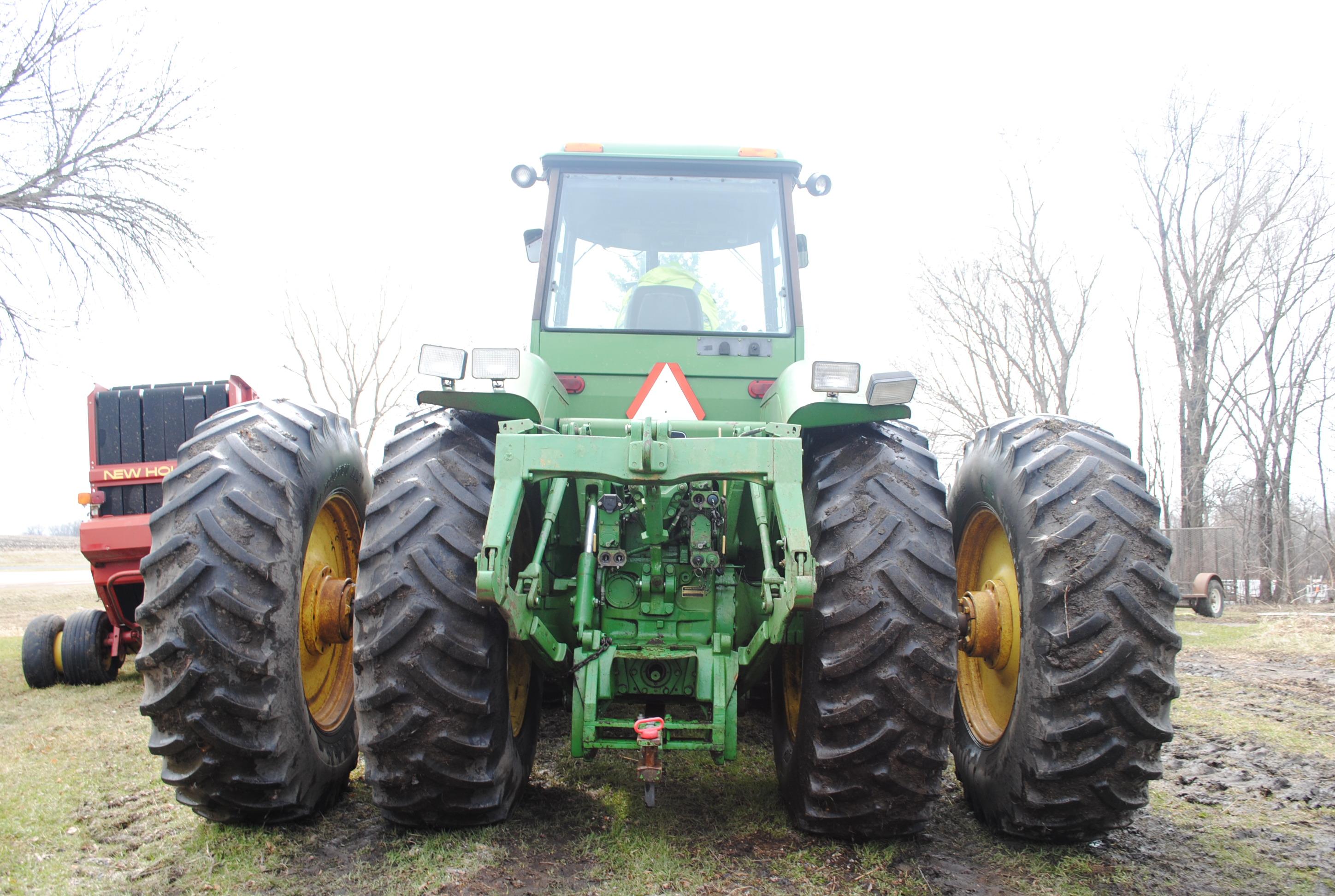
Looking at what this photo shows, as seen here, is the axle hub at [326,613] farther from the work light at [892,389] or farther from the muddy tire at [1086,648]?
the muddy tire at [1086,648]

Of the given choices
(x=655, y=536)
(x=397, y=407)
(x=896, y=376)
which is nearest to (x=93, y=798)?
(x=655, y=536)

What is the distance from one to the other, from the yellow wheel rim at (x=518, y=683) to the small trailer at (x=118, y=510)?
469 centimetres

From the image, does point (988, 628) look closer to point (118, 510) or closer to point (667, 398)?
point (667, 398)

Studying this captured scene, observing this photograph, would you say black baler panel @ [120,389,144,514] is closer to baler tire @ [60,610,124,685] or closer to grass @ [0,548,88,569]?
baler tire @ [60,610,124,685]

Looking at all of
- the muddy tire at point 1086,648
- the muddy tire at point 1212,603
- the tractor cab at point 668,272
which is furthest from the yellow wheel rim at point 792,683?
the muddy tire at point 1212,603

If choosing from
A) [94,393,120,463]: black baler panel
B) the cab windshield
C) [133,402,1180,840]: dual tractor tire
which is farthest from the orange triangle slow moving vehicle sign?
[94,393,120,463]: black baler panel

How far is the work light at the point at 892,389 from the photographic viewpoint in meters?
3.25

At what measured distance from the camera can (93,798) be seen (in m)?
3.90

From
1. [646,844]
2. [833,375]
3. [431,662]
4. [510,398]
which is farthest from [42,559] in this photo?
[833,375]

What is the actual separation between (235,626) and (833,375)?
2.26m

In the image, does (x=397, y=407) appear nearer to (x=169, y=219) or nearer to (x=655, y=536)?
(x=169, y=219)

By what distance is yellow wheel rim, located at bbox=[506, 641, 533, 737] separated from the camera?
355 centimetres

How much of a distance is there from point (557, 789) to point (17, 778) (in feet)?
8.48

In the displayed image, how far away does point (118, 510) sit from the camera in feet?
24.8
